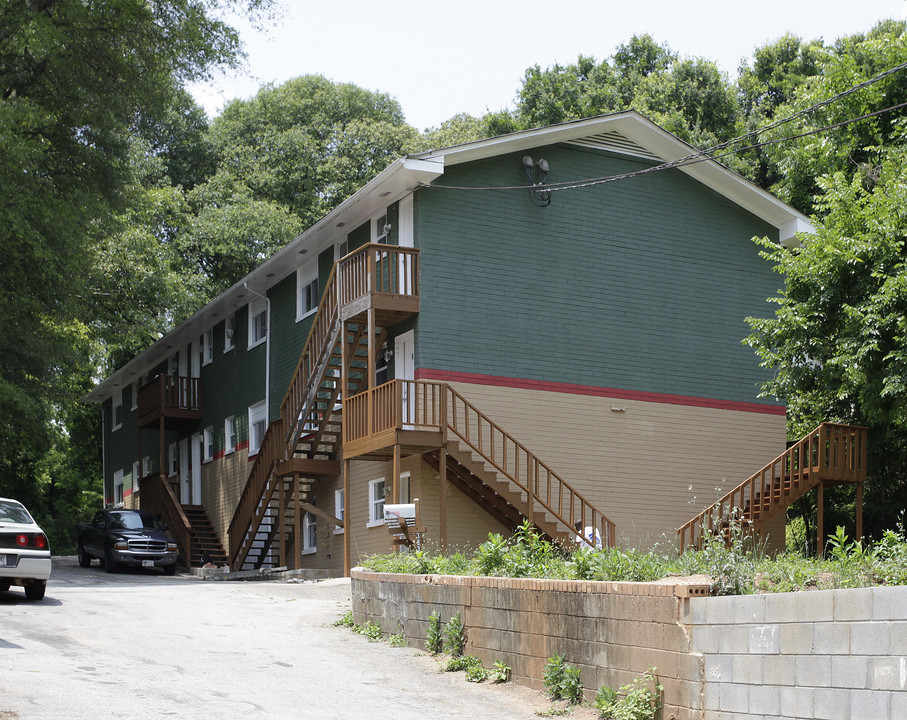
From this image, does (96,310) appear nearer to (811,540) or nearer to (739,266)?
(739,266)

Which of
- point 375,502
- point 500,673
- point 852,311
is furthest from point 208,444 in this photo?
point 500,673

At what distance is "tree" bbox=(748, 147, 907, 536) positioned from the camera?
20562mm

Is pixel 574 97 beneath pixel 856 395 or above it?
above

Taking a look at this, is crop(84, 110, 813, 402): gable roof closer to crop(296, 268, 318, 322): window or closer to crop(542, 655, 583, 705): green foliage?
crop(296, 268, 318, 322): window

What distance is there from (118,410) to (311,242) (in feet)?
67.8

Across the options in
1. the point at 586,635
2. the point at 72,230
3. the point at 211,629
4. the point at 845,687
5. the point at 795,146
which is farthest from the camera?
the point at 795,146

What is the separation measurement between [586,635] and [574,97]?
3862 centimetres

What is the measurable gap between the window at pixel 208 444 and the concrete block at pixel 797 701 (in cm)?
2828

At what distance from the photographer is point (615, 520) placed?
24.3 m

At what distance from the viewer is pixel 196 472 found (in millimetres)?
36406

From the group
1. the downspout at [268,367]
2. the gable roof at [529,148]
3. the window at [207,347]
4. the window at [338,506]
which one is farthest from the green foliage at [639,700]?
the window at [207,347]

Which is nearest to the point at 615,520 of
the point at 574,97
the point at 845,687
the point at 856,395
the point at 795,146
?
the point at 856,395

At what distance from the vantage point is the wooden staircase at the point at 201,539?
105 feet

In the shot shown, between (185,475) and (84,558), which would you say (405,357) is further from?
(185,475)
